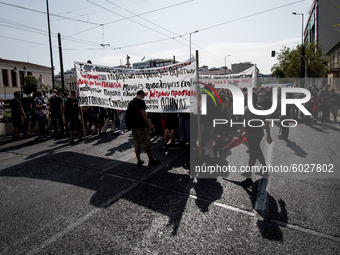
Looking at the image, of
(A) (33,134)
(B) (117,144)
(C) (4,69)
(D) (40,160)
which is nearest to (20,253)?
(D) (40,160)

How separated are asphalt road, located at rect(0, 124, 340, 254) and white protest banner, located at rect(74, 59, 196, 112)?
1667 millimetres

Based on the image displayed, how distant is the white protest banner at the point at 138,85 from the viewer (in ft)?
21.0

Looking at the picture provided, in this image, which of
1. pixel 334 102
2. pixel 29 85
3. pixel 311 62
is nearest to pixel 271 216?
pixel 334 102

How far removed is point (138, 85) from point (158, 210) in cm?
452

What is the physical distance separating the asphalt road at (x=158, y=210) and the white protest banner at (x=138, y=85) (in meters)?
1.67

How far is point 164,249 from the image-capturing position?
2732mm

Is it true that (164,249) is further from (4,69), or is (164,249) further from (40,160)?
(4,69)

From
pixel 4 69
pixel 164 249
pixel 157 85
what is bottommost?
pixel 164 249

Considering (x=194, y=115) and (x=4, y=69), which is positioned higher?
(x=4, y=69)

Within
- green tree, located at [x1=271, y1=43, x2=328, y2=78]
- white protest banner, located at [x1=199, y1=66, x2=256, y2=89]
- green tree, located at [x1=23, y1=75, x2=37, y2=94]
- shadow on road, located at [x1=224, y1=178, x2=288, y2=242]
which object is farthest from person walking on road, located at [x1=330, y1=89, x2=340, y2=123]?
green tree, located at [x1=23, y1=75, x2=37, y2=94]

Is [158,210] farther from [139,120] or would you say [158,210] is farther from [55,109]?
[55,109]

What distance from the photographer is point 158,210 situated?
361 centimetres

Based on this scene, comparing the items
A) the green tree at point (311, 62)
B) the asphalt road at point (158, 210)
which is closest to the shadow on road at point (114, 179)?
the asphalt road at point (158, 210)

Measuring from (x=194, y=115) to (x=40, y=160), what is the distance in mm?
4319
